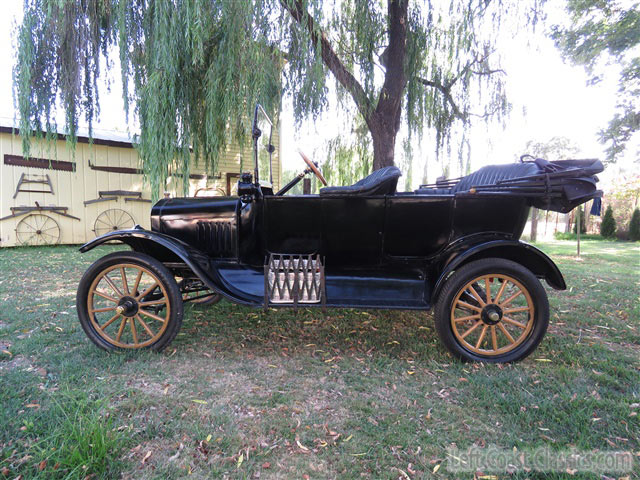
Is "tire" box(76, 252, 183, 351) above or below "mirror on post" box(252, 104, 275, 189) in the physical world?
below

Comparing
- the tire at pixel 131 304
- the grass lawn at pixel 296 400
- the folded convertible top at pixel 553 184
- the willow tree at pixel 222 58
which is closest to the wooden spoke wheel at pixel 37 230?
the willow tree at pixel 222 58

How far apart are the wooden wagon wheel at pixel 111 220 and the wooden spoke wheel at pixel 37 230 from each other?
2.81 feet

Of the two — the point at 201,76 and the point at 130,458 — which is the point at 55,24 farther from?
the point at 130,458

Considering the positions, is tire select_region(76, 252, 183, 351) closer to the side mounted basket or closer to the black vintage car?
the black vintage car

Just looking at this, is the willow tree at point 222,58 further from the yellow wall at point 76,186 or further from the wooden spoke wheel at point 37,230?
the wooden spoke wheel at point 37,230

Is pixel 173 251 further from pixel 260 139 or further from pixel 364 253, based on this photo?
pixel 364 253

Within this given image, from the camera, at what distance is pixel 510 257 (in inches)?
94.3

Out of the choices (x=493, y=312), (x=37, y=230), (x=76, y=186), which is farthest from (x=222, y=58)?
(x=37, y=230)

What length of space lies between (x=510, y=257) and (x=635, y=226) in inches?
610

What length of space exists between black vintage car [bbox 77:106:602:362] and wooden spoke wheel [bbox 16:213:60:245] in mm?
7437

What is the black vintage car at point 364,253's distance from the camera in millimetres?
2174

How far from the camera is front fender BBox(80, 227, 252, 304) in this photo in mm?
2270

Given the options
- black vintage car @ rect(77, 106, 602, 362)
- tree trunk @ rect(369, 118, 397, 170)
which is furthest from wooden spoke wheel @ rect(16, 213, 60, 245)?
tree trunk @ rect(369, 118, 397, 170)

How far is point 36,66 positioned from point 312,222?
496 centimetres
